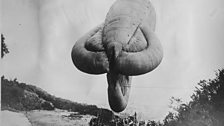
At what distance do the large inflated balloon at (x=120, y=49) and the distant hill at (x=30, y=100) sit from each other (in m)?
0.18

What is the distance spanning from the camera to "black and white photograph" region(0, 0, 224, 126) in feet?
6.33

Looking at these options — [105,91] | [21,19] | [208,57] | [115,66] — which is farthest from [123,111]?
[21,19]

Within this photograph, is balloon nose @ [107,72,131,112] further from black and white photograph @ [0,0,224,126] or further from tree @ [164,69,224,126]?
tree @ [164,69,224,126]

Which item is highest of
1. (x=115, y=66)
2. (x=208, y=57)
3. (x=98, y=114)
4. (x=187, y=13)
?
(x=187, y=13)

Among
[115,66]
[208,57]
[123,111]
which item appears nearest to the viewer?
[115,66]

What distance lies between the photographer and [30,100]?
6.47 feet

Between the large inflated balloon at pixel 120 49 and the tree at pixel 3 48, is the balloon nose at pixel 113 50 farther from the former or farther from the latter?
the tree at pixel 3 48

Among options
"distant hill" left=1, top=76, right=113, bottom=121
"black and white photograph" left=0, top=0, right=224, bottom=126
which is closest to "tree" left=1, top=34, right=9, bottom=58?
"black and white photograph" left=0, top=0, right=224, bottom=126

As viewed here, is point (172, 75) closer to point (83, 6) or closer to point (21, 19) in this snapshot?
point (83, 6)

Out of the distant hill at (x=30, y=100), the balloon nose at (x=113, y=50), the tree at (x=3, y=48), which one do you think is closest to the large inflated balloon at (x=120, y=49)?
the balloon nose at (x=113, y=50)

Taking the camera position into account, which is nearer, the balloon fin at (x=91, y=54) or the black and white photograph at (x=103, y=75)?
the balloon fin at (x=91, y=54)

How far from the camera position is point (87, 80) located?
76.7 inches

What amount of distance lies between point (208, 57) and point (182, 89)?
7.3 inches

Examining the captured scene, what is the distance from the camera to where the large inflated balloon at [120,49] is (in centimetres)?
177
